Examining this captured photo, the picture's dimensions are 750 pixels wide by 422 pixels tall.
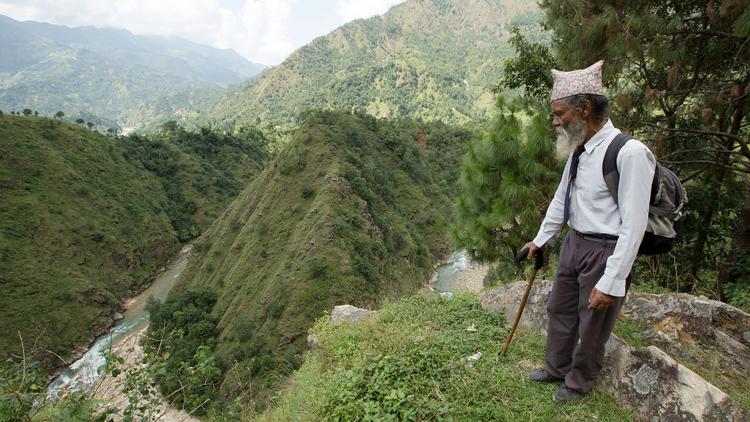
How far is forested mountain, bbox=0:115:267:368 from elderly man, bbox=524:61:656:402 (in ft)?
106

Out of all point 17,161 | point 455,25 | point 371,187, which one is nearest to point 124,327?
point 17,161

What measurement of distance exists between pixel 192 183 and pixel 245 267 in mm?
29318

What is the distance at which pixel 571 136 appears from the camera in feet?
7.80

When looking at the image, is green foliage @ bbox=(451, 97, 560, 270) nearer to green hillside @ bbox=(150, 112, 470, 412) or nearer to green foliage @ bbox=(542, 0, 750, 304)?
green foliage @ bbox=(542, 0, 750, 304)

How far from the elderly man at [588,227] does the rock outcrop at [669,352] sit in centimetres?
29

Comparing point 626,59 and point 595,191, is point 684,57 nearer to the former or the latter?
point 626,59

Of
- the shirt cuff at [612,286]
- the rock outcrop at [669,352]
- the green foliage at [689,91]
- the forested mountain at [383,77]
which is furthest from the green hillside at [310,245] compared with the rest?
the forested mountain at [383,77]

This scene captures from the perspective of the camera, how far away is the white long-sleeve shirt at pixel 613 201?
6.65ft

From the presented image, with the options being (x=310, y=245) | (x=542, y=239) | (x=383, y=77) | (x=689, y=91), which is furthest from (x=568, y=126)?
(x=383, y=77)

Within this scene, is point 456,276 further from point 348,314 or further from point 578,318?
point 578,318

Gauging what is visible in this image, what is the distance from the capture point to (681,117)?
16.9 ft

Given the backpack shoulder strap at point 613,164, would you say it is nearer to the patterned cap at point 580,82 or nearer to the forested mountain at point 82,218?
the patterned cap at point 580,82

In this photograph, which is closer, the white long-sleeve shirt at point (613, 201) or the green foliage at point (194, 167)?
the white long-sleeve shirt at point (613, 201)

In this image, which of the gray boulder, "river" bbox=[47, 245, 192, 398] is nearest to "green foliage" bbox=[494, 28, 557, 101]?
the gray boulder
